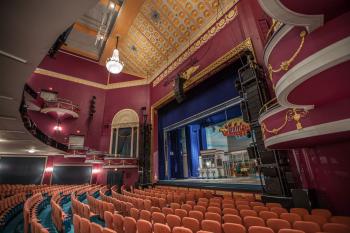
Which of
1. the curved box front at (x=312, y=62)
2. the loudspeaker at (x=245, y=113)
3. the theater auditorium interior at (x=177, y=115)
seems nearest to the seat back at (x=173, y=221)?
the theater auditorium interior at (x=177, y=115)

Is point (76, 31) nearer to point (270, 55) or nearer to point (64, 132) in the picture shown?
point (64, 132)

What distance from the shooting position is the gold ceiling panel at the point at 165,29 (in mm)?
8251

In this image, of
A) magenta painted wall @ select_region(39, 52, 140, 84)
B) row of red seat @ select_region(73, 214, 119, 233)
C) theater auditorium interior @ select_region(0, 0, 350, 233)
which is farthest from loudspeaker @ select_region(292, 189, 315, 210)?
magenta painted wall @ select_region(39, 52, 140, 84)

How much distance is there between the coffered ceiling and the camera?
8.41 metres

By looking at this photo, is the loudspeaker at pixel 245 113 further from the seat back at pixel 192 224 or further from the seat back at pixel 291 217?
the seat back at pixel 192 224

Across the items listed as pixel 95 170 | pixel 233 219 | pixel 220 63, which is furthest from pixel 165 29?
pixel 95 170

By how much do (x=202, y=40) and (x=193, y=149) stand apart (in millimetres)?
7717

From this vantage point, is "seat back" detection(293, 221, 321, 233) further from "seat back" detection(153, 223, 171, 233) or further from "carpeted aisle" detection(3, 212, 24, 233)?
"carpeted aisle" detection(3, 212, 24, 233)

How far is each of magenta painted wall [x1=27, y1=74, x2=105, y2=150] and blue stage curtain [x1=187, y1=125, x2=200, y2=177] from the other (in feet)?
24.3

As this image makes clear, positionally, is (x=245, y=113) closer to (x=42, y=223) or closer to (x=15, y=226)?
(x=42, y=223)

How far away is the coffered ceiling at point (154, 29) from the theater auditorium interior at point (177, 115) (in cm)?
7

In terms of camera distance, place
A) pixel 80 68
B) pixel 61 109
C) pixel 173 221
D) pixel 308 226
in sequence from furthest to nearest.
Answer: pixel 80 68, pixel 61 109, pixel 173 221, pixel 308 226

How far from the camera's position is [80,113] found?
14602mm

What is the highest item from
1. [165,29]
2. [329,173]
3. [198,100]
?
[165,29]
